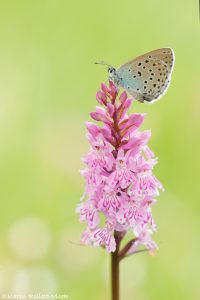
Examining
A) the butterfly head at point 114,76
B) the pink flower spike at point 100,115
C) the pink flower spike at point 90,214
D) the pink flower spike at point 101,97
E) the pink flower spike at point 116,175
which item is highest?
the butterfly head at point 114,76

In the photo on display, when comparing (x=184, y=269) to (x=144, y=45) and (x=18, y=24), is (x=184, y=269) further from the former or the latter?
(x=18, y=24)

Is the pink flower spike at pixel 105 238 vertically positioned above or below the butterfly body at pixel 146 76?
below

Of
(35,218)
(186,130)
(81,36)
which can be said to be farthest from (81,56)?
(35,218)

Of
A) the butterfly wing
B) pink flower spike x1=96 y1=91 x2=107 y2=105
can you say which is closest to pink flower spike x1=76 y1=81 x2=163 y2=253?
pink flower spike x1=96 y1=91 x2=107 y2=105

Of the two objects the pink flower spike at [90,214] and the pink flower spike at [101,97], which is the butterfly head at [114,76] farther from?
the pink flower spike at [90,214]

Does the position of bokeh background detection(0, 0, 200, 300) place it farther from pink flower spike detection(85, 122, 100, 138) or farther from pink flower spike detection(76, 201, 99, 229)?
pink flower spike detection(85, 122, 100, 138)

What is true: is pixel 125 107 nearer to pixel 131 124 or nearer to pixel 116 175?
pixel 131 124

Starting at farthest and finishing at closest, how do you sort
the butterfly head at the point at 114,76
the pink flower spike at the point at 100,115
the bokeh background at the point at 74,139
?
the bokeh background at the point at 74,139 → the butterfly head at the point at 114,76 → the pink flower spike at the point at 100,115

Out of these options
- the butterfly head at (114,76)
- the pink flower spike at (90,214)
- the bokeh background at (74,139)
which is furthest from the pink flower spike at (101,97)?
the bokeh background at (74,139)
